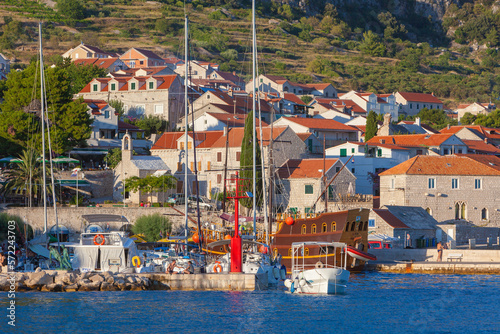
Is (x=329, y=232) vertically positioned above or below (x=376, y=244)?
above

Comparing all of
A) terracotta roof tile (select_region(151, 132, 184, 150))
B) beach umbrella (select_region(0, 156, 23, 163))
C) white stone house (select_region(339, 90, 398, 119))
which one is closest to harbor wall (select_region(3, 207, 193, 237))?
beach umbrella (select_region(0, 156, 23, 163))

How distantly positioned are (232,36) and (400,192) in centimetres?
11237

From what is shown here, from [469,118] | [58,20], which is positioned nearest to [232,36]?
[58,20]

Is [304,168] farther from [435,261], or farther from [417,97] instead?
[417,97]

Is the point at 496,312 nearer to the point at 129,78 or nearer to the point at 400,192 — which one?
the point at 400,192

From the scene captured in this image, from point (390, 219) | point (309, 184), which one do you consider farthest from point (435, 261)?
point (309, 184)

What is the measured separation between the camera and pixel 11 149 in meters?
66.6

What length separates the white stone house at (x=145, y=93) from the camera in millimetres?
84250

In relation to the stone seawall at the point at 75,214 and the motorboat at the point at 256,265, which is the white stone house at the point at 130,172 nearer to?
the stone seawall at the point at 75,214

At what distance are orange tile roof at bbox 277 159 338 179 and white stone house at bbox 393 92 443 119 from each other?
2549 inches

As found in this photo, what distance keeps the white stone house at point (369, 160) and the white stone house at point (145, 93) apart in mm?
20454

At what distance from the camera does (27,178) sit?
5950cm

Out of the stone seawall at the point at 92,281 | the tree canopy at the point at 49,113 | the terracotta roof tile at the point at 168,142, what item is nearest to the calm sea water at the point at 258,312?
the stone seawall at the point at 92,281

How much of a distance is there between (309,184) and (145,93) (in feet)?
103
